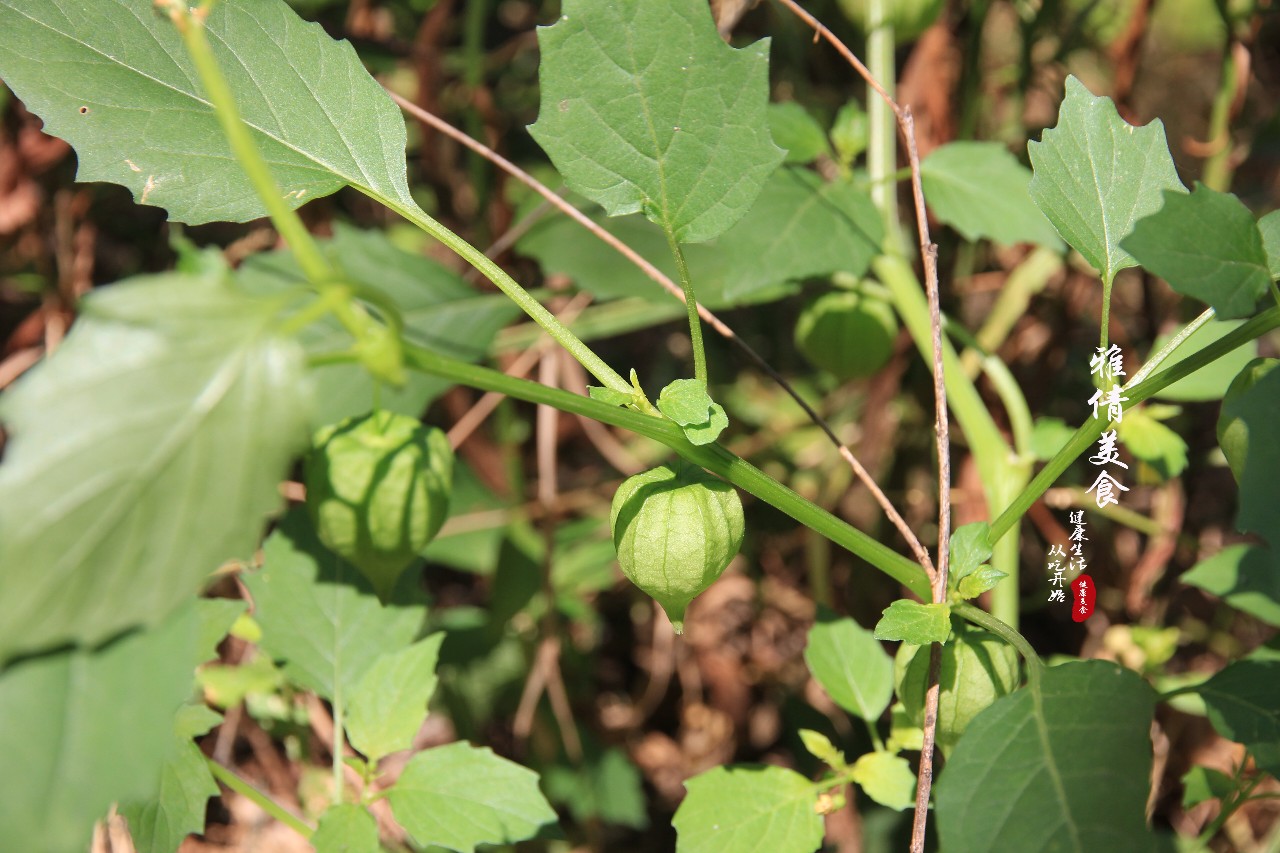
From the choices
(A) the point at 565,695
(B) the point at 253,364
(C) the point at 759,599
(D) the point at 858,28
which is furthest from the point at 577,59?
(C) the point at 759,599

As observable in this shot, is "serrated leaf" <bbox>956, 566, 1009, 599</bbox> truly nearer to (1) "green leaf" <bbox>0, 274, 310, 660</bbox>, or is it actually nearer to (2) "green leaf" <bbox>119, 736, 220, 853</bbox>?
(1) "green leaf" <bbox>0, 274, 310, 660</bbox>

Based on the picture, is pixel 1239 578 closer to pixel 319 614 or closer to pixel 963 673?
pixel 963 673

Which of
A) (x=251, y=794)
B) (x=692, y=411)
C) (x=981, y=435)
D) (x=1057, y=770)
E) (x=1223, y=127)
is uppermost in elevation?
(x=1223, y=127)

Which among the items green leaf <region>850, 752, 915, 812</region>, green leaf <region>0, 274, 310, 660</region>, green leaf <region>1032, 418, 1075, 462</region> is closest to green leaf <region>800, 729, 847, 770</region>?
green leaf <region>850, 752, 915, 812</region>

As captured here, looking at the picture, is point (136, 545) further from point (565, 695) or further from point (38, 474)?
point (565, 695)

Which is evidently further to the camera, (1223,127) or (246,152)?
(1223,127)

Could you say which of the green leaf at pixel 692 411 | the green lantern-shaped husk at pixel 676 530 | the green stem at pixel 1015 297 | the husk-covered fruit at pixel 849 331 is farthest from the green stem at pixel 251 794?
the green stem at pixel 1015 297

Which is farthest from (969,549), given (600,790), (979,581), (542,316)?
(600,790)
